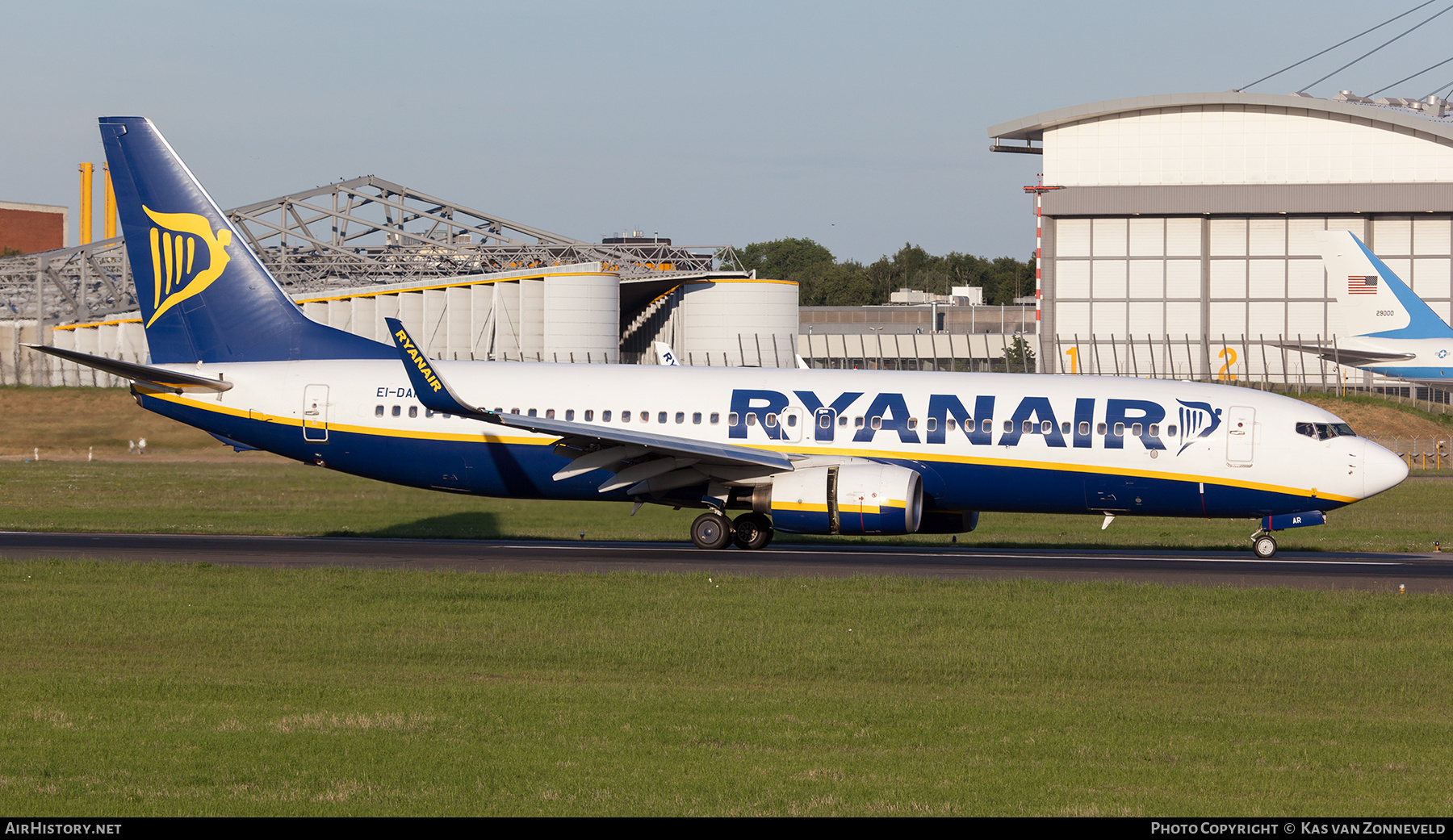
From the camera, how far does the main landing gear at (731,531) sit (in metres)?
28.5

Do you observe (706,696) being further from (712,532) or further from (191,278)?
(191,278)

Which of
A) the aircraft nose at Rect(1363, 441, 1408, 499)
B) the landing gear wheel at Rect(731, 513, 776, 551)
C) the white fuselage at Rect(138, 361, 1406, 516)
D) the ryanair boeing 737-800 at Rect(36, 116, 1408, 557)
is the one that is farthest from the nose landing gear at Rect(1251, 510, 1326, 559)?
the landing gear wheel at Rect(731, 513, 776, 551)

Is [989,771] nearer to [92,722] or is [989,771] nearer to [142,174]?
[92,722]

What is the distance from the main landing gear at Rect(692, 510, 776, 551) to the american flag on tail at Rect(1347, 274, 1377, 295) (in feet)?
77.6

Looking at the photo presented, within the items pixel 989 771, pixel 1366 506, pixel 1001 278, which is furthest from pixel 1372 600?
pixel 1001 278

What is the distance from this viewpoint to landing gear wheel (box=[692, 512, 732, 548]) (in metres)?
28.5

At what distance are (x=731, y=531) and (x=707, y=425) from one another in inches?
88.0

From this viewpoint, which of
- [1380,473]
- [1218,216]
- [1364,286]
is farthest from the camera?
[1218,216]

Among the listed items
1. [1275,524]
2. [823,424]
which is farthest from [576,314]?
[1275,524]

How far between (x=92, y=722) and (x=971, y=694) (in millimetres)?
8366

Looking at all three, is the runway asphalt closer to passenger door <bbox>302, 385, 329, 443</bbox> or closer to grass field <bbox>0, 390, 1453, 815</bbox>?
grass field <bbox>0, 390, 1453, 815</bbox>

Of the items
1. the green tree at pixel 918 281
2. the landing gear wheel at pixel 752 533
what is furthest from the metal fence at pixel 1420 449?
the green tree at pixel 918 281

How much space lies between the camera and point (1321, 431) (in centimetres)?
2750
